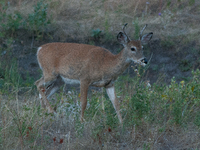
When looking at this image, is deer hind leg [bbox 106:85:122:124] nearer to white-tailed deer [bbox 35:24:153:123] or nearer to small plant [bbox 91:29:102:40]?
white-tailed deer [bbox 35:24:153:123]

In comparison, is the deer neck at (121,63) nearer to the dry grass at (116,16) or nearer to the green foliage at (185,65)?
the green foliage at (185,65)

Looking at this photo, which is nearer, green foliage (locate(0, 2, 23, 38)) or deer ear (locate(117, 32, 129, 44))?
deer ear (locate(117, 32, 129, 44))

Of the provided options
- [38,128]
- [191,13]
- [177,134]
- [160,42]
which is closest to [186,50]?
[160,42]

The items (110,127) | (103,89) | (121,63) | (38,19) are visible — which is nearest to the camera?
(110,127)

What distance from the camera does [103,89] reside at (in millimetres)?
7457

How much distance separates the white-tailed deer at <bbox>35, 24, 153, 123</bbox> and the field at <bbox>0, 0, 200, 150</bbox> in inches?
9.0

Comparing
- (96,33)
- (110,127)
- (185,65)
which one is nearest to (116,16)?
(96,33)

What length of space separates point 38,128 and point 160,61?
211 inches

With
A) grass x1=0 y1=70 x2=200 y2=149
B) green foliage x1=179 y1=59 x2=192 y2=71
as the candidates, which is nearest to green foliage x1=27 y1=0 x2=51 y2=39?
green foliage x1=179 y1=59 x2=192 y2=71

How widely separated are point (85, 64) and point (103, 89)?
33.8 inches

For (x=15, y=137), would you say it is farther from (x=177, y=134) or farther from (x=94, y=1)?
(x=94, y=1)

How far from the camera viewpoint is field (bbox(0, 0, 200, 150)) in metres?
5.13

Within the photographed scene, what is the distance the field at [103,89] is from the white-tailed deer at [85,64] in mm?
228

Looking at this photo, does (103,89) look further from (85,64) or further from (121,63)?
(121,63)
